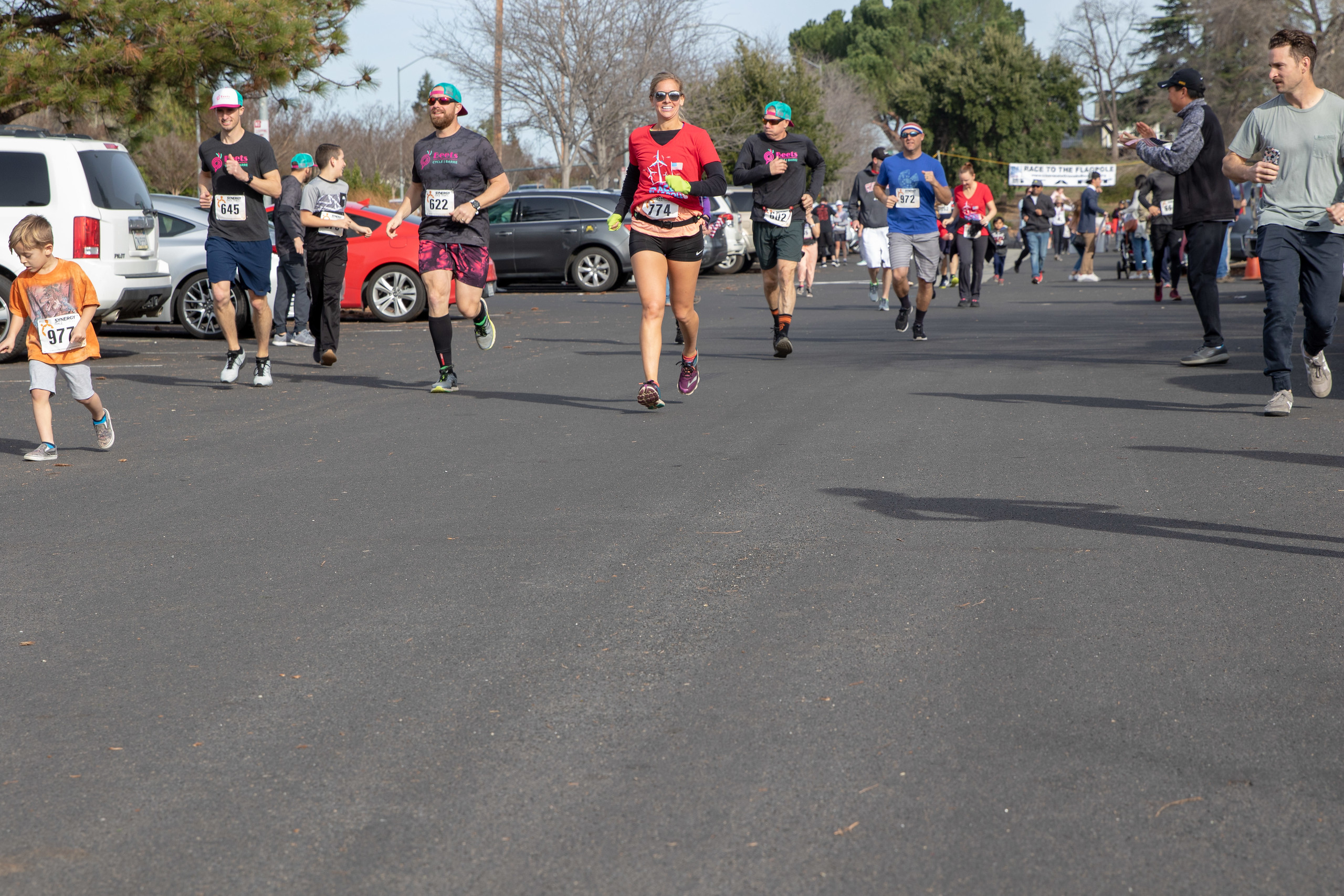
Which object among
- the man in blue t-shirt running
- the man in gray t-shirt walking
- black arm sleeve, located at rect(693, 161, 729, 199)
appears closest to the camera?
the man in gray t-shirt walking

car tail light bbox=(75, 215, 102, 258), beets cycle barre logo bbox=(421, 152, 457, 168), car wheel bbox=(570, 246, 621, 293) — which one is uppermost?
beets cycle barre logo bbox=(421, 152, 457, 168)

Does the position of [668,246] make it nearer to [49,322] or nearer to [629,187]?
[629,187]

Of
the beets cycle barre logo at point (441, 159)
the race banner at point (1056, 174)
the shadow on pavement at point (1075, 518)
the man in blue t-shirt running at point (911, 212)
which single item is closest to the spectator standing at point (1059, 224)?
the race banner at point (1056, 174)

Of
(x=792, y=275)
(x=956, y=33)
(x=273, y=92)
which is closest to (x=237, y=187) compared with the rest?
(x=792, y=275)

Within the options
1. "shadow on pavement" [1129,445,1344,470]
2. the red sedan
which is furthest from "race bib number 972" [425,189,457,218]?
the red sedan

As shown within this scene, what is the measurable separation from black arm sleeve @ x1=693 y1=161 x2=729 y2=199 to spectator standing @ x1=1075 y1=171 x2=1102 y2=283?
60.9ft

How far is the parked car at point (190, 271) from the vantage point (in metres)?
14.2

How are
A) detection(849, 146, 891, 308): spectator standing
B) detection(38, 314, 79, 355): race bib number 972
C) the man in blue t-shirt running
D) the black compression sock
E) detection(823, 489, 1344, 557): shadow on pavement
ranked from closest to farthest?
1. detection(823, 489, 1344, 557): shadow on pavement
2. detection(38, 314, 79, 355): race bib number 972
3. the black compression sock
4. the man in blue t-shirt running
5. detection(849, 146, 891, 308): spectator standing

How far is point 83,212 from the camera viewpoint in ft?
39.5

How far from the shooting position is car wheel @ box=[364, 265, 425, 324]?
1650 cm

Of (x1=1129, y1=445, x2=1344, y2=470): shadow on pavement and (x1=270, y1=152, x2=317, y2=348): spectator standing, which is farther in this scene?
(x1=270, y1=152, x2=317, y2=348): spectator standing

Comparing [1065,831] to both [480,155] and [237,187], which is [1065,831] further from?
[237,187]

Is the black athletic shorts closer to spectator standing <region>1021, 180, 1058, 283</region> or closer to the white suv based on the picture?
the white suv

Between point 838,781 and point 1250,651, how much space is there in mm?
1481
